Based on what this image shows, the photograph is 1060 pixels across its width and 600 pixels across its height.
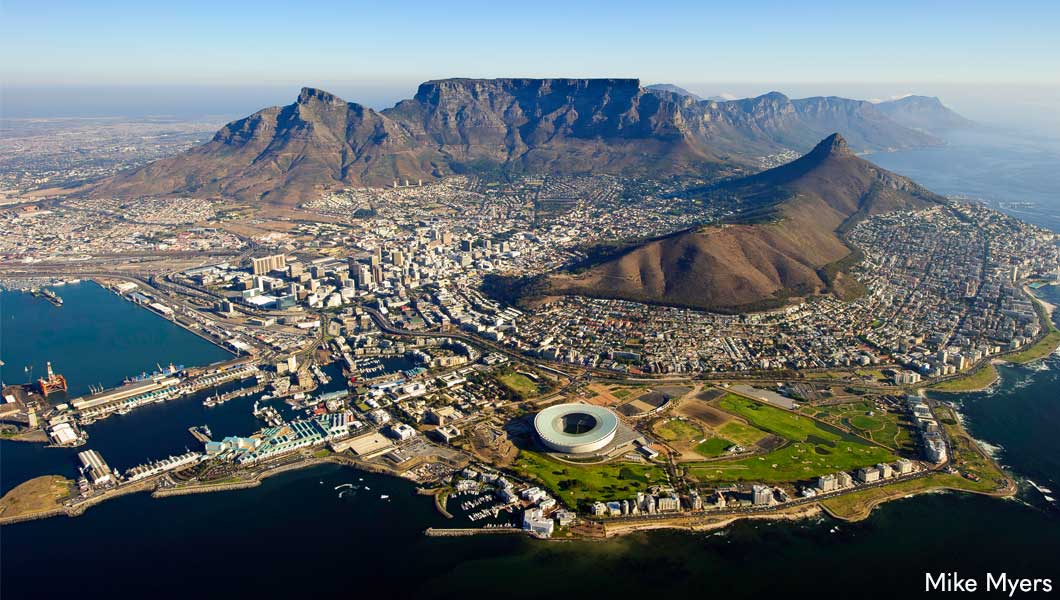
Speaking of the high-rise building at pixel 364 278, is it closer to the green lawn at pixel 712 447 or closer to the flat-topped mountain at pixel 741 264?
the flat-topped mountain at pixel 741 264

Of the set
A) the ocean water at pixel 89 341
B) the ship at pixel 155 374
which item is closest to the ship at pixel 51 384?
A: the ocean water at pixel 89 341

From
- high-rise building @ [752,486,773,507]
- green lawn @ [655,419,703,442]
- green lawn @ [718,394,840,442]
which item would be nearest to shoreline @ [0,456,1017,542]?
high-rise building @ [752,486,773,507]

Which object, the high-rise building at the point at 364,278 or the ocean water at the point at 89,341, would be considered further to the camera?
the high-rise building at the point at 364,278

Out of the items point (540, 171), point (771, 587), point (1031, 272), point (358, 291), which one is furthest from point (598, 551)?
point (540, 171)

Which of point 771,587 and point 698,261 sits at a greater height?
point 698,261

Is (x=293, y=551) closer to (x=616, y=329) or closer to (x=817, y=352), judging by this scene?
(x=616, y=329)

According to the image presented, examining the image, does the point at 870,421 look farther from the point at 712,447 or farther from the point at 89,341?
the point at 89,341

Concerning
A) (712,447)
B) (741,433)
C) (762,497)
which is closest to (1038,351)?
(741,433)
